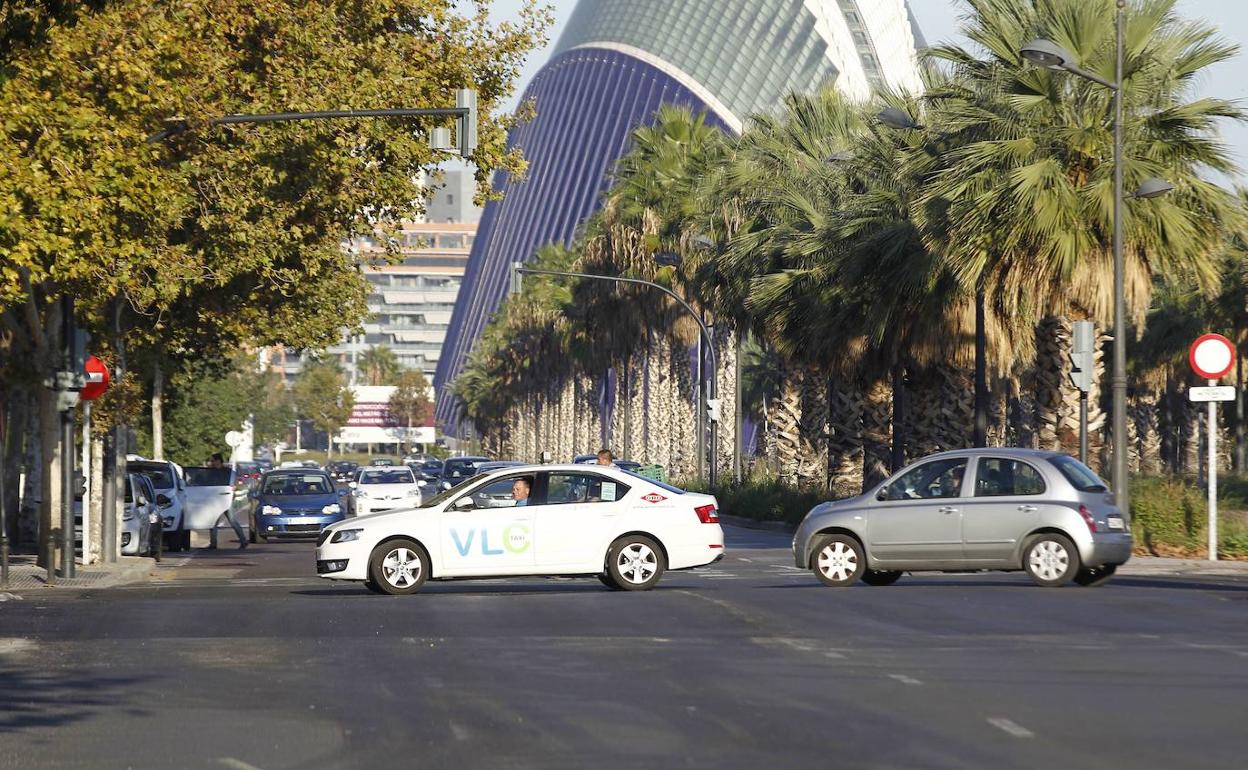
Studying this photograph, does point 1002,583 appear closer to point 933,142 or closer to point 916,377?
point 933,142

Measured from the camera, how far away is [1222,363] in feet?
91.8

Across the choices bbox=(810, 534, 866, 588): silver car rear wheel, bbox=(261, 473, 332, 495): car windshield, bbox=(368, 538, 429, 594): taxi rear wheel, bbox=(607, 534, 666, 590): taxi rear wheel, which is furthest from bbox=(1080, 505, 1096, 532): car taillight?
bbox=(261, 473, 332, 495): car windshield

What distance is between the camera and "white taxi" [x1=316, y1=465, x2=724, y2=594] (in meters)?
22.0

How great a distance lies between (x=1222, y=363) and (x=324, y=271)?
14328mm

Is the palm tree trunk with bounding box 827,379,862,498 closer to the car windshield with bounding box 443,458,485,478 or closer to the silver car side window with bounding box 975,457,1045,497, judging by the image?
the car windshield with bounding box 443,458,485,478

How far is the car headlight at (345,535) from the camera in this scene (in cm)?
2211

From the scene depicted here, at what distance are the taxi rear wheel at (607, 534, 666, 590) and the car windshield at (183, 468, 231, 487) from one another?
22.5m

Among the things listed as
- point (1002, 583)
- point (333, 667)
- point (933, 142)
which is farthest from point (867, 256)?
point (333, 667)

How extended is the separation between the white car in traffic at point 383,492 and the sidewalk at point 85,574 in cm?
1208

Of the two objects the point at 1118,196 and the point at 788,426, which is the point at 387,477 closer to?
the point at 788,426

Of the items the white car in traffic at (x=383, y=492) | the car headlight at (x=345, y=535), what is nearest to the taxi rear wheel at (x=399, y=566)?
the car headlight at (x=345, y=535)

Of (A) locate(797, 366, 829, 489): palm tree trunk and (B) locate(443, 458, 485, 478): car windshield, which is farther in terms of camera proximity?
(B) locate(443, 458, 485, 478): car windshield

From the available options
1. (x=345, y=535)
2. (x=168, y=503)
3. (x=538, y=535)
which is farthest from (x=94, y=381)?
(x=168, y=503)

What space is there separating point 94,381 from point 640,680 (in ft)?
56.1
